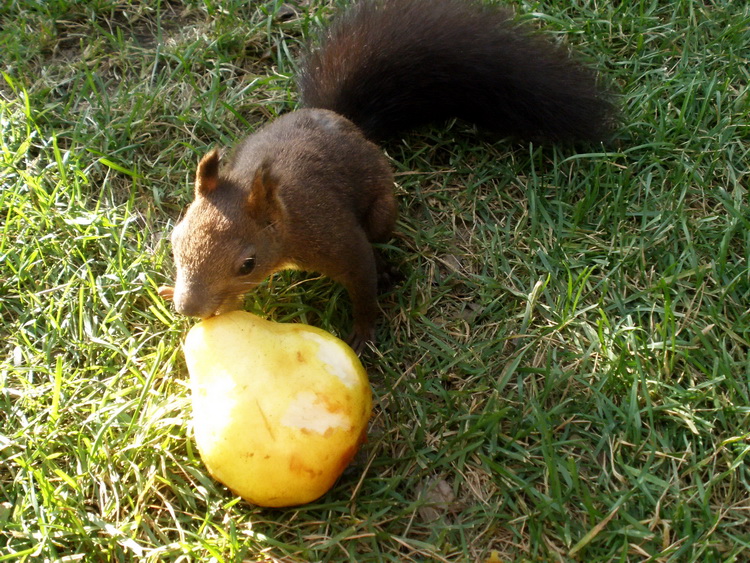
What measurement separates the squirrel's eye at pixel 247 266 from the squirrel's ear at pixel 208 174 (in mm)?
270

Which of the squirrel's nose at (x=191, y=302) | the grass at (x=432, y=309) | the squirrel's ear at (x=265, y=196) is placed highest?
the squirrel's ear at (x=265, y=196)

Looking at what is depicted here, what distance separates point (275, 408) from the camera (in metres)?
2.24

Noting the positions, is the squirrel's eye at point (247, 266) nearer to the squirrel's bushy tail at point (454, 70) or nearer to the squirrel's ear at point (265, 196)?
the squirrel's ear at point (265, 196)

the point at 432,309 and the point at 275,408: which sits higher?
the point at 275,408

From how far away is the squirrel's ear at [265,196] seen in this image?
2584 millimetres

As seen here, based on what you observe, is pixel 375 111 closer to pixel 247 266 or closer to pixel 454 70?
pixel 454 70

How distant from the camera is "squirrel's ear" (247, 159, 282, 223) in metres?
2.58

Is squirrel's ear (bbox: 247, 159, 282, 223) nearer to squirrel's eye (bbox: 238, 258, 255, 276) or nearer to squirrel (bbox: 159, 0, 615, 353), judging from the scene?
squirrel (bbox: 159, 0, 615, 353)

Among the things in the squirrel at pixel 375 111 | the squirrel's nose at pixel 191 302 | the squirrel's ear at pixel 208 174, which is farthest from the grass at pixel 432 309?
the squirrel's ear at pixel 208 174

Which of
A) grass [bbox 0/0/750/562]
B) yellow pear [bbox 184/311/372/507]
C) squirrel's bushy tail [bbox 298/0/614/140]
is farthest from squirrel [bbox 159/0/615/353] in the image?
yellow pear [bbox 184/311/372/507]

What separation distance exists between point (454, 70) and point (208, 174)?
48.9 inches

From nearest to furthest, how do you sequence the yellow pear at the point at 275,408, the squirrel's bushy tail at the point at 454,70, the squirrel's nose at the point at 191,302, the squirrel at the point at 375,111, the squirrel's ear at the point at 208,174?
1. the yellow pear at the point at 275,408
2. the squirrel's nose at the point at 191,302
3. the squirrel's ear at the point at 208,174
4. the squirrel at the point at 375,111
5. the squirrel's bushy tail at the point at 454,70

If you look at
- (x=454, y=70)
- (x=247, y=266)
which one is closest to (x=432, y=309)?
(x=247, y=266)

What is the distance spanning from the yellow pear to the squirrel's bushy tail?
1285 millimetres
